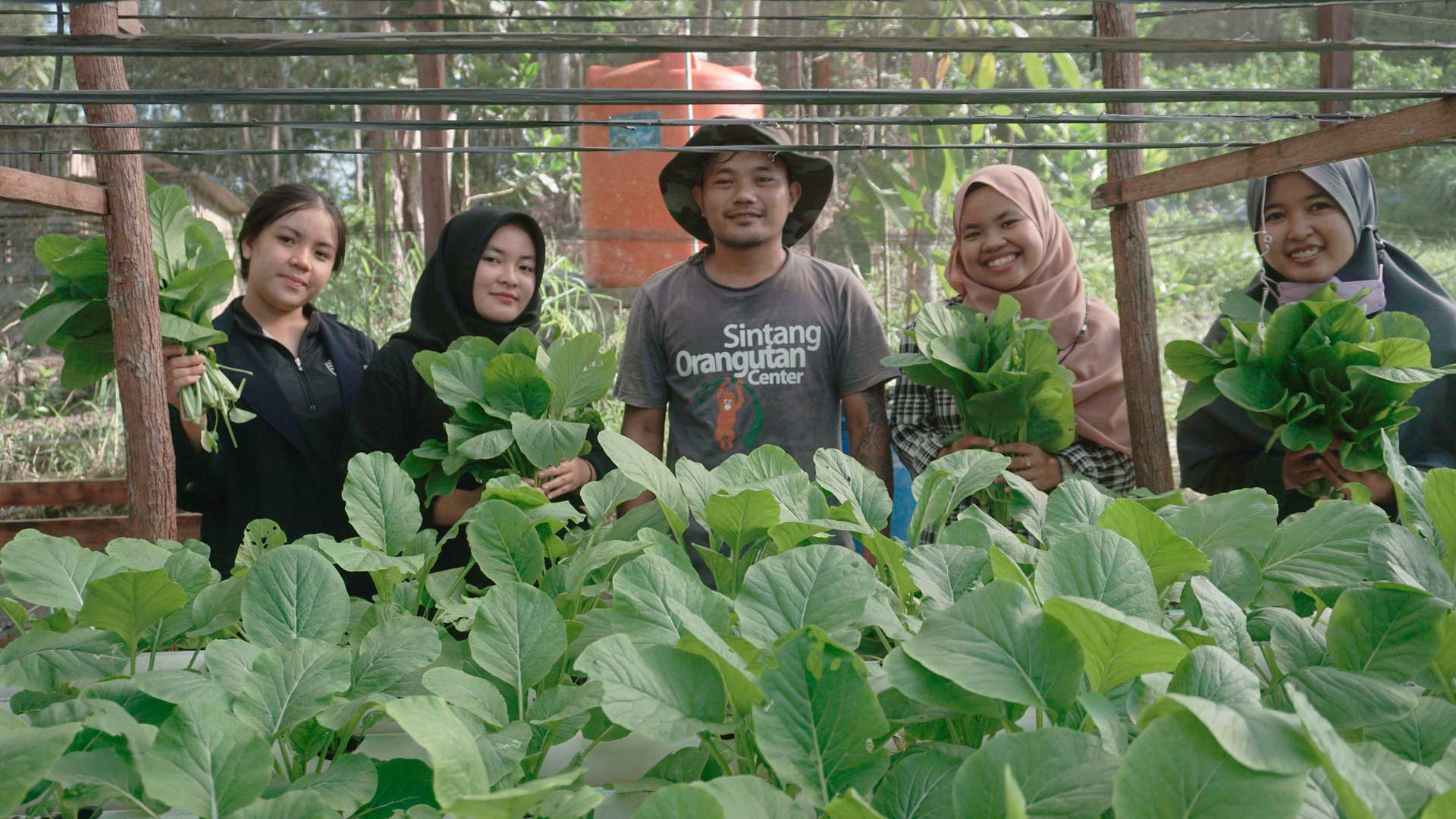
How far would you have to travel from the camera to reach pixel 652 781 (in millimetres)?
559

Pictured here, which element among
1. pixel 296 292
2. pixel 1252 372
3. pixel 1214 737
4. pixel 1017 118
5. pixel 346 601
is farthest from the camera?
pixel 296 292

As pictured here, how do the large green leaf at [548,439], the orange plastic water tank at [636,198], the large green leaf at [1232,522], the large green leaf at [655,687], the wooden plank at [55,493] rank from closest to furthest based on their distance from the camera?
the large green leaf at [655,687] → the large green leaf at [1232,522] → the large green leaf at [548,439] → the wooden plank at [55,493] → the orange plastic water tank at [636,198]

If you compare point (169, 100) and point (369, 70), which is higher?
point (369, 70)

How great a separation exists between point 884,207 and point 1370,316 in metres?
4.11

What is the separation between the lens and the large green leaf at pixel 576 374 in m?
1.20

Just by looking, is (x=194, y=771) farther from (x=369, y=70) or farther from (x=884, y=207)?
(x=369, y=70)

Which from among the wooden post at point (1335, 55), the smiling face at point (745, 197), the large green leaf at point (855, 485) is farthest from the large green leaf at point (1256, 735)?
the wooden post at point (1335, 55)

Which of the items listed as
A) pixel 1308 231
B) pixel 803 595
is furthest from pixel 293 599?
pixel 1308 231

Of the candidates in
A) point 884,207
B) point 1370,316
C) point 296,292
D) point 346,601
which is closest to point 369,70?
point 884,207

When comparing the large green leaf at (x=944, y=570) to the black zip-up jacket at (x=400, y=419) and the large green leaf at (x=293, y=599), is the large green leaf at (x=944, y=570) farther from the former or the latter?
the black zip-up jacket at (x=400, y=419)

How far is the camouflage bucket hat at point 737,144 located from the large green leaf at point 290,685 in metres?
1.80

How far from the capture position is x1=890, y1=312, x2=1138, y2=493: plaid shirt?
6.86ft

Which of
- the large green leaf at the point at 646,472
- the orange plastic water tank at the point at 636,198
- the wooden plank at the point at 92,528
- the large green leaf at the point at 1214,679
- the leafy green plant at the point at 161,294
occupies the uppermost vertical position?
the orange plastic water tank at the point at 636,198

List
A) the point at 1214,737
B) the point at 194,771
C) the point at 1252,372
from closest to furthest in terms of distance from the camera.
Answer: the point at 1214,737
the point at 194,771
the point at 1252,372
